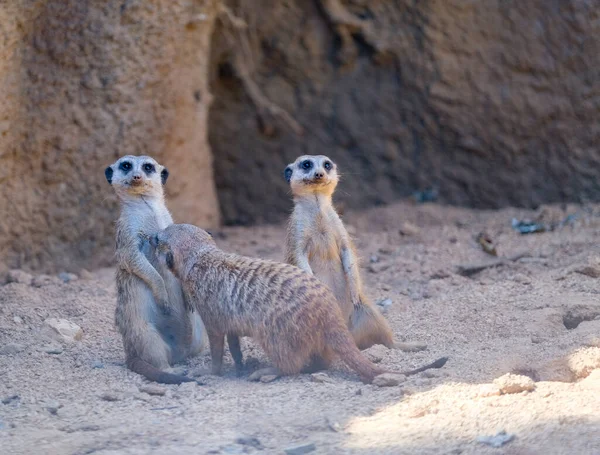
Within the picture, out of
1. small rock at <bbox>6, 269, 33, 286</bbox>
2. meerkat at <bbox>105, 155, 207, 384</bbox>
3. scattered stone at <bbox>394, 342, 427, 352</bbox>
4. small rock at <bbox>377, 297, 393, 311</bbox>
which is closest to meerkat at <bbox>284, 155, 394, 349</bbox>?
scattered stone at <bbox>394, 342, 427, 352</bbox>

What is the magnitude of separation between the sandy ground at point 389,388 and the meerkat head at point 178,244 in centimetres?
52

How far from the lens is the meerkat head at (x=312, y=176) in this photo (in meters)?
4.49

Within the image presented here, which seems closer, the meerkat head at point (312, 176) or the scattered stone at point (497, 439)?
the scattered stone at point (497, 439)

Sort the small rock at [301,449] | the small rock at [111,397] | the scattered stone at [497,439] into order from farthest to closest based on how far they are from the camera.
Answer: the small rock at [111,397], the small rock at [301,449], the scattered stone at [497,439]

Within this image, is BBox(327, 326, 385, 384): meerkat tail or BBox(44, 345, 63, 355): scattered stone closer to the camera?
BBox(327, 326, 385, 384): meerkat tail

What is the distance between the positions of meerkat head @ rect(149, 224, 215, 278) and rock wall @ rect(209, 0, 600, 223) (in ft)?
6.74

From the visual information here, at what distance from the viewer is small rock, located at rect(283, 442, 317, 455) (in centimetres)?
288

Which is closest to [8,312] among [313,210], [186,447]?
[313,210]

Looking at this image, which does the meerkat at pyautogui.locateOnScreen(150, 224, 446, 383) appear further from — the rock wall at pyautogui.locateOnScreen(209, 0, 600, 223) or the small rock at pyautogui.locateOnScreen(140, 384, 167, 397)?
the rock wall at pyautogui.locateOnScreen(209, 0, 600, 223)

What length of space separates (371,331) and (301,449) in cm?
139

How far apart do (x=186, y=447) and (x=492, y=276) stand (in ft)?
9.07

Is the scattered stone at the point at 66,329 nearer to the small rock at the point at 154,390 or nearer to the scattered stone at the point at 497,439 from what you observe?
the small rock at the point at 154,390

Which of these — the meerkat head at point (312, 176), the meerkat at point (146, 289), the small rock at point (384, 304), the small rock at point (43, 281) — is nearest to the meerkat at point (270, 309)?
the meerkat at point (146, 289)

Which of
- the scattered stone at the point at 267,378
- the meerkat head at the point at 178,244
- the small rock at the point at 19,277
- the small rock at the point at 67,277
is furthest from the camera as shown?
the small rock at the point at 67,277
